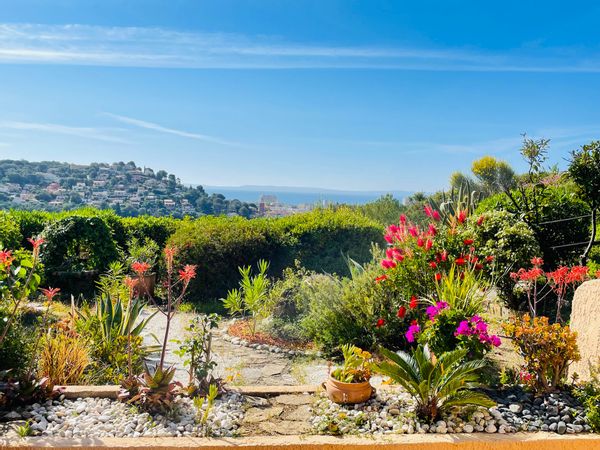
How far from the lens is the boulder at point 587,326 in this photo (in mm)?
4133

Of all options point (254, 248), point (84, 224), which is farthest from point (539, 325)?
point (84, 224)

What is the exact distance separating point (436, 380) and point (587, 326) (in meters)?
1.56

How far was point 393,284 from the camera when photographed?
5.66 meters

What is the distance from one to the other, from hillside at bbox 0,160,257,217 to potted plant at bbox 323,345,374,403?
1850 cm

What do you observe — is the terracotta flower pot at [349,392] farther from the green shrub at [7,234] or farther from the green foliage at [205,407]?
the green shrub at [7,234]

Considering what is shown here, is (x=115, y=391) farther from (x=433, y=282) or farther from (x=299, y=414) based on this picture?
(x=433, y=282)

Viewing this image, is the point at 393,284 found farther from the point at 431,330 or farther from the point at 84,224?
the point at 84,224

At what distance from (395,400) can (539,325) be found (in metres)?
1.29

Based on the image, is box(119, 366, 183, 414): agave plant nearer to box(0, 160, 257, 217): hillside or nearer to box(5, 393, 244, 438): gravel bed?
box(5, 393, 244, 438): gravel bed

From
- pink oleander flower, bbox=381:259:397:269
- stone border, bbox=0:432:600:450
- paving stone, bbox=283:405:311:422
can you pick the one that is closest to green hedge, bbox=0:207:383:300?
pink oleander flower, bbox=381:259:397:269

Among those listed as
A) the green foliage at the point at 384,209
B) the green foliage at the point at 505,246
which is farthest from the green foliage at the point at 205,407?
the green foliage at the point at 384,209

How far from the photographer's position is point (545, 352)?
12.9 feet

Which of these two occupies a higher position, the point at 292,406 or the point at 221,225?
the point at 221,225

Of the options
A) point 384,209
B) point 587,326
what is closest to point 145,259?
point 587,326
